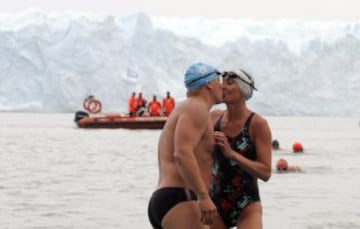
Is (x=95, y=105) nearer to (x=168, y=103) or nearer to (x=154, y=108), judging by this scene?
(x=154, y=108)

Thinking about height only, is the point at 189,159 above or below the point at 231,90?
below

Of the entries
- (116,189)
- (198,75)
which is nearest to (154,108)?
(116,189)

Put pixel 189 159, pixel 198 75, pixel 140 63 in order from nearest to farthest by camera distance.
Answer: pixel 189 159, pixel 198 75, pixel 140 63

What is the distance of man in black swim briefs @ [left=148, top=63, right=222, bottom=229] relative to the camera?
3.99 meters

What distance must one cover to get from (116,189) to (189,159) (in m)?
11.9

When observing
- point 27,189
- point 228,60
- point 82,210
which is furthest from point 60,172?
point 228,60

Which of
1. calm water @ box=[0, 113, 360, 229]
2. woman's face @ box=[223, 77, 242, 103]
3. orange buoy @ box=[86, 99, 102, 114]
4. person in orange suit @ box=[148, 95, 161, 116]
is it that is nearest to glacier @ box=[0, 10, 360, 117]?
orange buoy @ box=[86, 99, 102, 114]

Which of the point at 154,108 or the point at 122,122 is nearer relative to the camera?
the point at 154,108

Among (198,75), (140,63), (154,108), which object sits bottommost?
(154,108)

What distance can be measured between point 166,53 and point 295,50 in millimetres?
11743

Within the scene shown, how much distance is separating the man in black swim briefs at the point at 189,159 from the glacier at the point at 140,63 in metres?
63.5

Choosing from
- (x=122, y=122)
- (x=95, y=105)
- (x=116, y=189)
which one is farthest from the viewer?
(x=95, y=105)

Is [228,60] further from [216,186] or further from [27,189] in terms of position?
[216,186]

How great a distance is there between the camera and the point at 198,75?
4191 millimetres
